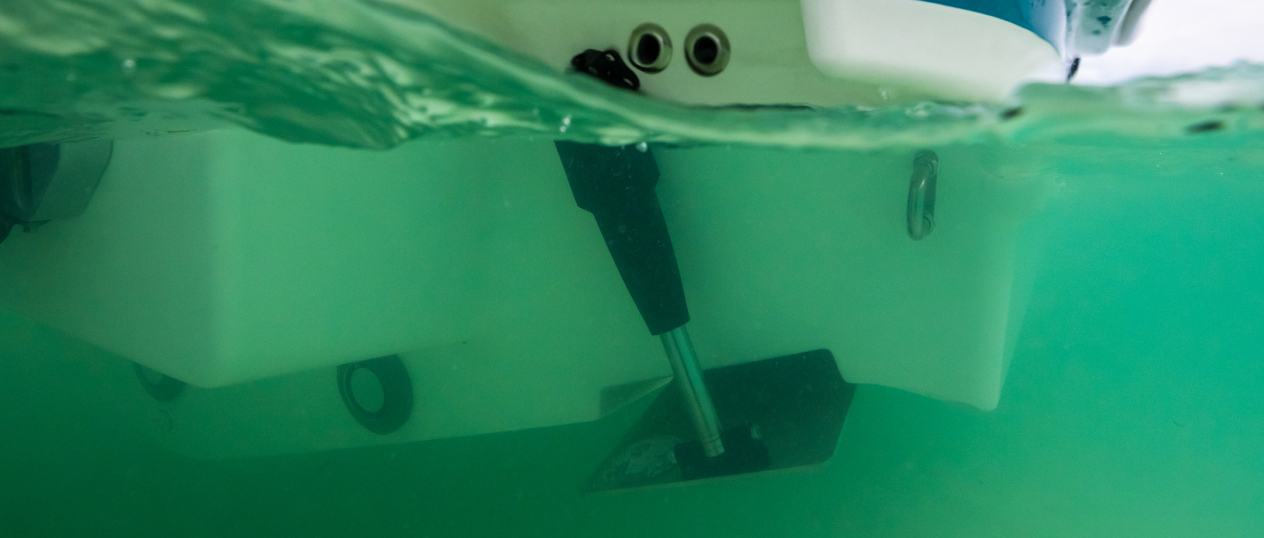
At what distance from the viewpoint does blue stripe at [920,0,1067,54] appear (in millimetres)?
829

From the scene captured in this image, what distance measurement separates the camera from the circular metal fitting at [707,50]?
3.20 feet

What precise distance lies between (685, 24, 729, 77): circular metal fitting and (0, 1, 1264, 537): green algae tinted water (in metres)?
0.12

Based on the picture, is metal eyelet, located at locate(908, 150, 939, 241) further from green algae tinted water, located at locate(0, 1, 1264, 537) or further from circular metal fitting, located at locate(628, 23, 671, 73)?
circular metal fitting, located at locate(628, 23, 671, 73)

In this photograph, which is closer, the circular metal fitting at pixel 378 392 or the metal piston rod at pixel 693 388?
the metal piston rod at pixel 693 388

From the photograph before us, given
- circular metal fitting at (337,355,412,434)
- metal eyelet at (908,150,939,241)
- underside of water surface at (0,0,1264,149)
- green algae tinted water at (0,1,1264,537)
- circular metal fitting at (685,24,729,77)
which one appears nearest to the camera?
underside of water surface at (0,0,1264,149)

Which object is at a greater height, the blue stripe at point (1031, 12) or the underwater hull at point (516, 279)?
the blue stripe at point (1031, 12)

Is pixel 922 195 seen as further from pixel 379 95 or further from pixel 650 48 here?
pixel 379 95

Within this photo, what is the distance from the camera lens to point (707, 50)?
98cm

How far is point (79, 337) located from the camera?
5.26 ft

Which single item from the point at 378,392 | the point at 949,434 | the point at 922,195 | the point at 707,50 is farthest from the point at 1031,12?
the point at 378,392

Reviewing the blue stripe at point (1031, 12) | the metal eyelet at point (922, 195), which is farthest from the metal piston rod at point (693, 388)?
the blue stripe at point (1031, 12)

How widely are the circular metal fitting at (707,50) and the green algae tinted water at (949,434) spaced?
0.38ft

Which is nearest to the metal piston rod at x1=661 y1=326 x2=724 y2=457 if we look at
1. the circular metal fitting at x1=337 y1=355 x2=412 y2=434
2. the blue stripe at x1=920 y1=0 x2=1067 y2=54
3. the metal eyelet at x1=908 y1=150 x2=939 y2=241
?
the metal eyelet at x1=908 y1=150 x2=939 y2=241

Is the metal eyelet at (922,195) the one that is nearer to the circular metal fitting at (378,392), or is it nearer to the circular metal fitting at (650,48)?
the circular metal fitting at (650,48)
